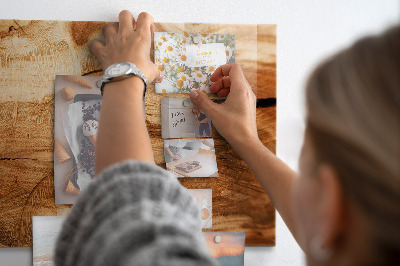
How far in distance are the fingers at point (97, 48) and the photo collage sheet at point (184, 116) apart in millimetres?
56

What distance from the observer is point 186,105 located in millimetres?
876

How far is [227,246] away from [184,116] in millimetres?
331

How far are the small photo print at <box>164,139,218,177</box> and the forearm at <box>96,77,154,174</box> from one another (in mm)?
210

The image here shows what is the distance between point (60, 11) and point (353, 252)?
0.77 meters

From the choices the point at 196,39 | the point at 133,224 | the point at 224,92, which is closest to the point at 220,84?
the point at 224,92

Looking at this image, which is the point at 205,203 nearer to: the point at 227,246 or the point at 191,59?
the point at 227,246

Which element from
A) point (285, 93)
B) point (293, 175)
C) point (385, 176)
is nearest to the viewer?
point (385, 176)

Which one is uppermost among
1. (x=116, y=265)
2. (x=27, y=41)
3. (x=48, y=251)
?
(x=27, y=41)

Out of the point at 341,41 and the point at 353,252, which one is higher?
the point at 341,41

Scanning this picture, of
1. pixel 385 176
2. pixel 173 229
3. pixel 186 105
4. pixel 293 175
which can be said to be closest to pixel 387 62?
pixel 385 176

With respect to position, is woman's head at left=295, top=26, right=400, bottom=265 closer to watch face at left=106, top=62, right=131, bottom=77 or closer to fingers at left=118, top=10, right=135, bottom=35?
watch face at left=106, top=62, right=131, bottom=77

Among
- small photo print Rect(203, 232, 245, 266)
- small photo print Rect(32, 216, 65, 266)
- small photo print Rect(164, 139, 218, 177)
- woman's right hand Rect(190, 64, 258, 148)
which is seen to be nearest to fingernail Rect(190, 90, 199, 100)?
woman's right hand Rect(190, 64, 258, 148)

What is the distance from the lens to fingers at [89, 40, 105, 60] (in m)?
0.82

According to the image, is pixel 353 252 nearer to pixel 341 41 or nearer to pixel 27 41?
pixel 341 41
